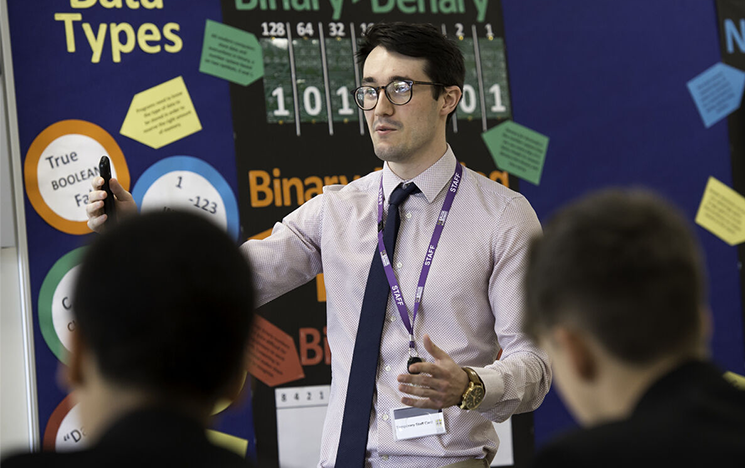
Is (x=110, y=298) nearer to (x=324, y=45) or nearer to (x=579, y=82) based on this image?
(x=324, y=45)

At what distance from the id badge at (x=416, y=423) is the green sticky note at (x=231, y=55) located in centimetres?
145

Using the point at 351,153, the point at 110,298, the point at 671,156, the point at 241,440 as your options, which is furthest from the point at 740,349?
the point at 110,298

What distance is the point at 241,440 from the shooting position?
288cm

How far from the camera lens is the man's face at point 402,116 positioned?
225 cm

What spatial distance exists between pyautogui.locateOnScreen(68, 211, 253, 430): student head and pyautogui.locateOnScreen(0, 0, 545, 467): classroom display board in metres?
1.81

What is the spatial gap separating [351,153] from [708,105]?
1542 millimetres

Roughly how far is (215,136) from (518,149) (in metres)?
1.16

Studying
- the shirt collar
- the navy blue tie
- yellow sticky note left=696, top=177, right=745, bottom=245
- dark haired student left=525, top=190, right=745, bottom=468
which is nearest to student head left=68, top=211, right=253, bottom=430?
dark haired student left=525, top=190, right=745, bottom=468

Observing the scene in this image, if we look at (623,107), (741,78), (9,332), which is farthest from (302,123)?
(741,78)

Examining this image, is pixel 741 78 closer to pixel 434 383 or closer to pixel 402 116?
pixel 402 116

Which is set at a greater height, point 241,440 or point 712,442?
point 712,442

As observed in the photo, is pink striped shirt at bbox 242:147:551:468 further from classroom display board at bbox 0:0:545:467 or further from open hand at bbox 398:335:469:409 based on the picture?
classroom display board at bbox 0:0:545:467

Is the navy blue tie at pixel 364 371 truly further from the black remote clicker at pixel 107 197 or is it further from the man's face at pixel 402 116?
the black remote clicker at pixel 107 197

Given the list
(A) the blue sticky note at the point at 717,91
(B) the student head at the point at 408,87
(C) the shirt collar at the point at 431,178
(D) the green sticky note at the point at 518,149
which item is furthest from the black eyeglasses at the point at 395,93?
(A) the blue sticky note at the point at 717,91
